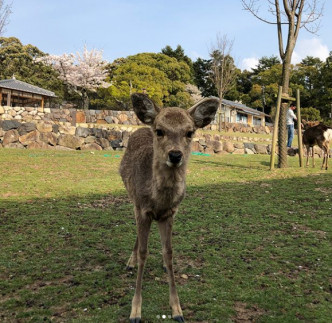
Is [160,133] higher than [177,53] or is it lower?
lower

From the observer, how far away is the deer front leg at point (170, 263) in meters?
2.87

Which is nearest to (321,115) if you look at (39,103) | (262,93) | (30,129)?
(262,93)

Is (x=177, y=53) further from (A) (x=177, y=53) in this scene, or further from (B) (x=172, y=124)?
(B) (x=172, y=124)

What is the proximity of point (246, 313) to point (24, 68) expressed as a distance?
43.7 m

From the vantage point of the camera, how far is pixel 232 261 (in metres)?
4.08

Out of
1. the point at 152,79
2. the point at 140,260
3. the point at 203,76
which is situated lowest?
the point at 140,260

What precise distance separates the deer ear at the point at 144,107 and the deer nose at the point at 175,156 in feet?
1.89

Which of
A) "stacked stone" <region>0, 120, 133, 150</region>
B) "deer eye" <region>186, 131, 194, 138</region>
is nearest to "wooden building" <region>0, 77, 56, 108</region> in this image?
"stacked stone" <region>0, 120, 133, 150</region>

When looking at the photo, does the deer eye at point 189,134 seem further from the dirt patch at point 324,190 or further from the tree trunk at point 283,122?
the tree trunk at point 283,122

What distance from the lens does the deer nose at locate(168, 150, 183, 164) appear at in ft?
8.80

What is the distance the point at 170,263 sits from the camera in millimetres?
3105

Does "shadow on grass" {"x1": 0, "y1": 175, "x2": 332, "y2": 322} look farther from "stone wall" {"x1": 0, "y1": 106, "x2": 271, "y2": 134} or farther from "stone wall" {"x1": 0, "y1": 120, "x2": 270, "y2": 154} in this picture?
"stone wall" {"x1": 0, "y1": 106, "x2": 271, "y2": 134}

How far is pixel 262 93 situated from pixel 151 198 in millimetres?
54732

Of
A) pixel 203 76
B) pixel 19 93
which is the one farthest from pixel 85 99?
pixel 203 76
